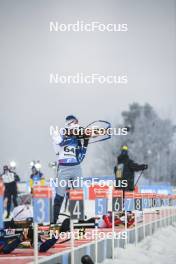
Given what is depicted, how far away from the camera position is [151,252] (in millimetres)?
7496

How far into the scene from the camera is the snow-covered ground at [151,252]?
6.64 metres

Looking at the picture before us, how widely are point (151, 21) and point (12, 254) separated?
4.80 meters

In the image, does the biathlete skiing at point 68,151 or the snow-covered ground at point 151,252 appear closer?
the snow-covered ground at point 151,252

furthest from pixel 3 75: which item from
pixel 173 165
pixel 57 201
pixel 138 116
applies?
pixel 138 116

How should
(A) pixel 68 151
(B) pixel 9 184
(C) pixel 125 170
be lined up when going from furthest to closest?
(B) pixel 9 184 < (C) pixel 125 170 < (A) pixel 68 151

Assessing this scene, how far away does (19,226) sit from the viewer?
6.34 metres
